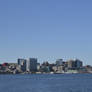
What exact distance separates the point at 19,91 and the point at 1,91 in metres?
5.24

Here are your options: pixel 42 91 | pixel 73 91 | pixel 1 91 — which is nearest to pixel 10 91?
pixel 1 91

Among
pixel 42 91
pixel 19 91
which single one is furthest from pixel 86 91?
pixel 19 91

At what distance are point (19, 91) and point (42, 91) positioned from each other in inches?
257

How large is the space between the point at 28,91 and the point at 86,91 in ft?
53.5

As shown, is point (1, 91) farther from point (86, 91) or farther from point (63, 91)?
point (86, 91)

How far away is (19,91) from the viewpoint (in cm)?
9881

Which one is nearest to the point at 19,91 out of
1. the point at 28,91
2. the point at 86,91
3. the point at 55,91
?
the point at 28,91

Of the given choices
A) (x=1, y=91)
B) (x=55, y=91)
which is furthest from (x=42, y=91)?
(x=1, y=91)

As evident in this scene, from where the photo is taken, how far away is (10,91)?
100125mm

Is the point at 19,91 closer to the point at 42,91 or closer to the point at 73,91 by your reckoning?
the point at 42,91

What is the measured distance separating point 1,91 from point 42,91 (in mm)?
11746

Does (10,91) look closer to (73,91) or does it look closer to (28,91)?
(28,91)

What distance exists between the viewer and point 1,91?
9956cm

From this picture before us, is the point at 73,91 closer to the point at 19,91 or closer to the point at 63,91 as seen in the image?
the point at 63,91
